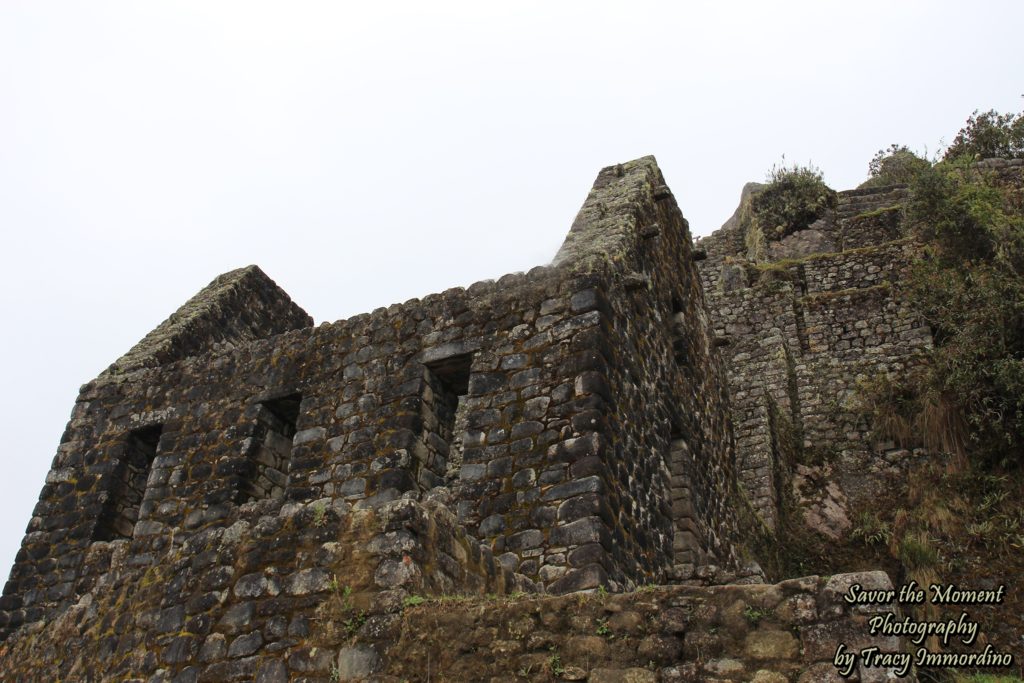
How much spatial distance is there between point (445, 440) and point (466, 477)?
1.46 meters

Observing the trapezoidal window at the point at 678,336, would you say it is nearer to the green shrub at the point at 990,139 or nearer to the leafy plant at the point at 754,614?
the leafy plant at the point at 754,614

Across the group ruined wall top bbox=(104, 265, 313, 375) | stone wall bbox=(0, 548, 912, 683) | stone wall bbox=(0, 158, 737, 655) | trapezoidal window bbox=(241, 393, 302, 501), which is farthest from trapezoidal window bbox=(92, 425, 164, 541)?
stone wall bbox=(0, 548, 912, 683)

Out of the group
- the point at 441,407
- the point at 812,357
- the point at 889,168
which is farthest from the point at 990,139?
the point at 441,407

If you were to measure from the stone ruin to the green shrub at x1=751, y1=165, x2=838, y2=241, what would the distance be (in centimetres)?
625

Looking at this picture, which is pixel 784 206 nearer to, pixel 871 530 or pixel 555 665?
pixel 871 530

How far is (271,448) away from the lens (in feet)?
36.1

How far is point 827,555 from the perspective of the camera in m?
12.7

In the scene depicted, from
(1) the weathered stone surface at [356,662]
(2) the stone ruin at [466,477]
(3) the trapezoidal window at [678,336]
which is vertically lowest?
(1) the weathered stone surface at [356,662]

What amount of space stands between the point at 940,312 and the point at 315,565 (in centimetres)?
1275

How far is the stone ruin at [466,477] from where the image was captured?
500 cm

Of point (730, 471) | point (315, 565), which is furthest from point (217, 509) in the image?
point (730, 471)

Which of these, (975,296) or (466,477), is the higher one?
(975,296)

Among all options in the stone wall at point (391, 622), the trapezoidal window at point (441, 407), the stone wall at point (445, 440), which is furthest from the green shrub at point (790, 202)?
the stone wall at point (391, 622)

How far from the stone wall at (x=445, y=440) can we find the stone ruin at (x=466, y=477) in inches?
1.2
